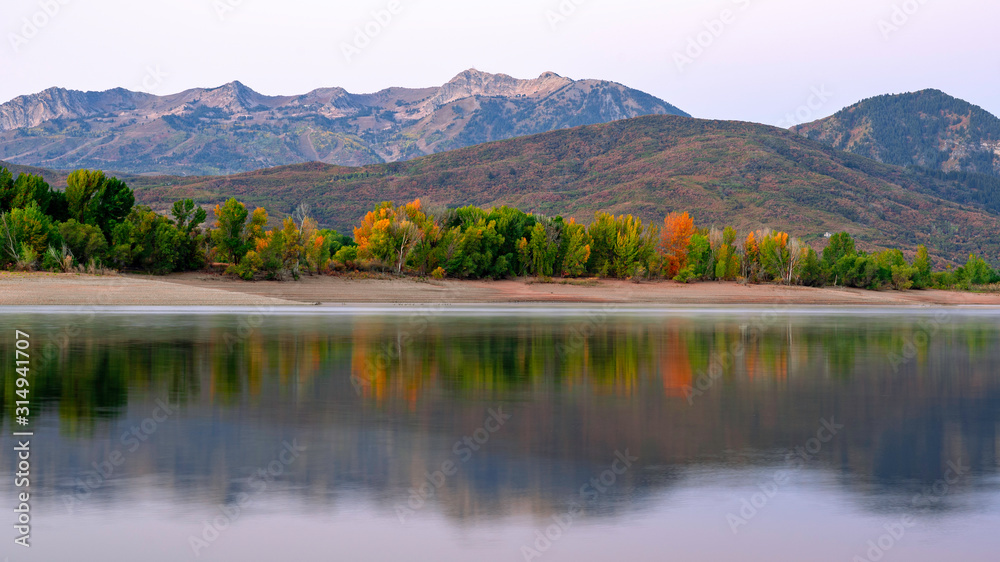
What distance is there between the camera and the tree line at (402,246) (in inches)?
2470

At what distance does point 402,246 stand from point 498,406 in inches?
2303

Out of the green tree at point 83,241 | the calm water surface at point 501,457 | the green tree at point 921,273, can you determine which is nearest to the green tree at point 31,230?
the green tree at point 83,241

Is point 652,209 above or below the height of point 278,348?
above

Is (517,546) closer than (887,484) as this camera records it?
Yes

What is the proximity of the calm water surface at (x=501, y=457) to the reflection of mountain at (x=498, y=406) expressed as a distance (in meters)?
0.07

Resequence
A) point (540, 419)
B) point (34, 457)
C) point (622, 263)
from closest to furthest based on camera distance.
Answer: point (34, 457) → point (540, 419) → point (622, 263)

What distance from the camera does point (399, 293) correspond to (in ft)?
225

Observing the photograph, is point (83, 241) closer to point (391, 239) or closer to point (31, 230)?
point (31, 230)

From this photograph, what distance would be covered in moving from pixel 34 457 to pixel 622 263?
250ft

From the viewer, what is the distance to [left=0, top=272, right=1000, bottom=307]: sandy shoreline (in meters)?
56.1

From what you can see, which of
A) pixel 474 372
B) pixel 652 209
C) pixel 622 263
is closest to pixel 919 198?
pixel 652 209

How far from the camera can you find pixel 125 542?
8.70 meters

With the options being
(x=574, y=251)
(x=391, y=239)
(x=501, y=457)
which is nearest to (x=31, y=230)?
(x=391, y=239)

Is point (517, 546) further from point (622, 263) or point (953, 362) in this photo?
point (622, 263)
